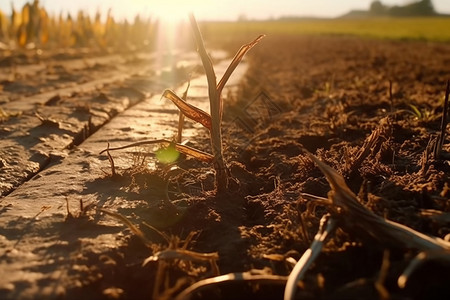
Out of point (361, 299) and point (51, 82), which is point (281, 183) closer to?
point (361, 299)

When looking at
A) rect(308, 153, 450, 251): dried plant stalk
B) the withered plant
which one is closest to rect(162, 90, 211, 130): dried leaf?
the withered plant

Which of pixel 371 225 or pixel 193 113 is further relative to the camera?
pixel 193 113

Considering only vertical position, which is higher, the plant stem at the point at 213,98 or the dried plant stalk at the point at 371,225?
the plant stem at the point at 213,98

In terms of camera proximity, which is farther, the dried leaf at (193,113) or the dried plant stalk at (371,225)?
the dried leaf at (193,113)

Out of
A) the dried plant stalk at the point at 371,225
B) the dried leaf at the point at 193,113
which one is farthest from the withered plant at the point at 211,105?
the dried plant stalk at the point at 371,225

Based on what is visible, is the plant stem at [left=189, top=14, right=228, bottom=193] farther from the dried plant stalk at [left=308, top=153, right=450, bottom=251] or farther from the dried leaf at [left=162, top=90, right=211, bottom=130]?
the dried plant stalk at [left=308, top=153, right=450, bottom=251]

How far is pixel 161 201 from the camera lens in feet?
6.57

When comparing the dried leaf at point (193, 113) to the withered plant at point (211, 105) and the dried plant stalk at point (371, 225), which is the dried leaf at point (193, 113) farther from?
the dried plant stalk at point (371, 225)

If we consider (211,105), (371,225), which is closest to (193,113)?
(211,105)

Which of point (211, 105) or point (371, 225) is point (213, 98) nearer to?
point (211, 105)

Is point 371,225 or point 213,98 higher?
point 213,98

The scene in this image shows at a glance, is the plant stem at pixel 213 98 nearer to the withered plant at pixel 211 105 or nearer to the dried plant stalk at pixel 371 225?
the withered plant at pixel 211 105

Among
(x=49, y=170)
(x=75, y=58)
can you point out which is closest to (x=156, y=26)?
(x=75, y=58)

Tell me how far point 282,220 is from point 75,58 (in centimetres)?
1052
